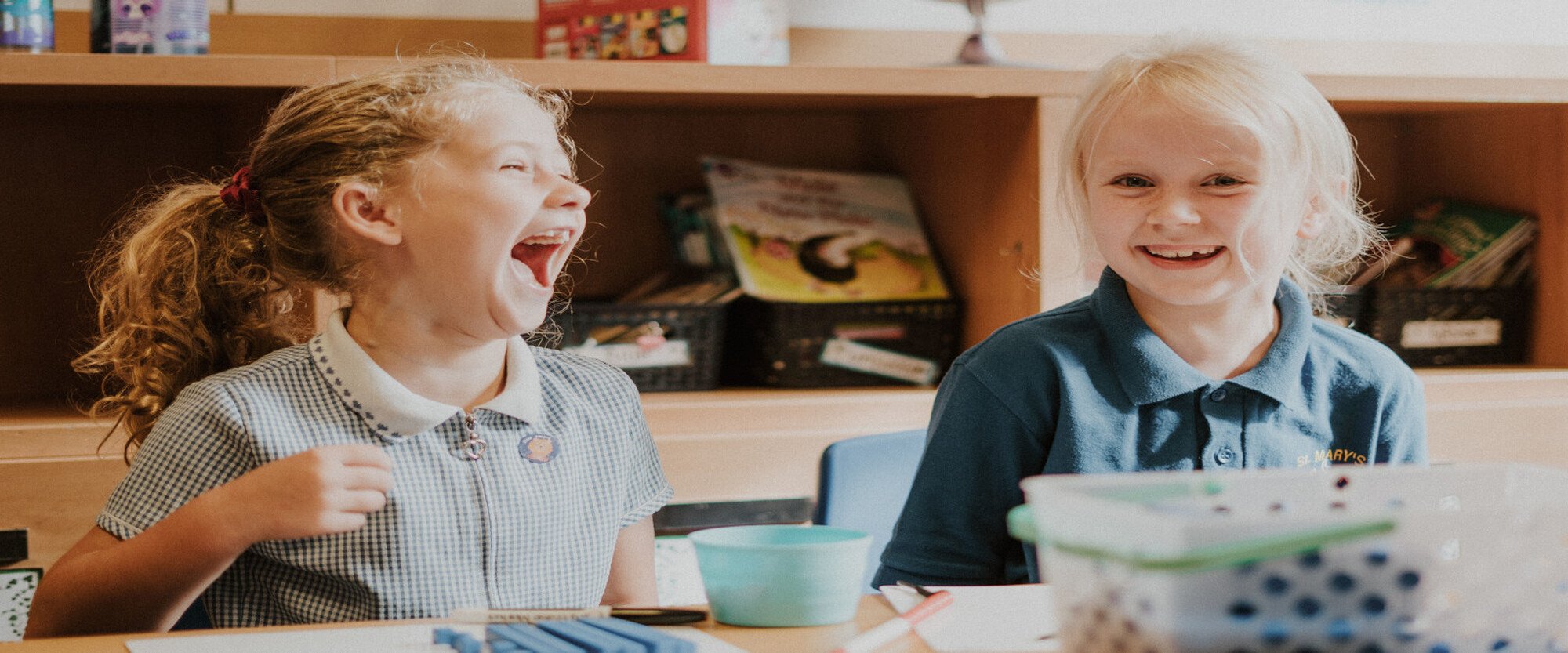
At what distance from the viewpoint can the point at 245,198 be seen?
1.12 m

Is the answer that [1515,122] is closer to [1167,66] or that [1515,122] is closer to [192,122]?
[1167,66]

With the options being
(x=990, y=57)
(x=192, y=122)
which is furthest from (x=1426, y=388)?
(x=192, y=122)

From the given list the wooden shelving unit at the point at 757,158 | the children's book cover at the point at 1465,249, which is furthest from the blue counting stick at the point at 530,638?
the children's book cover at the point at 1465,249

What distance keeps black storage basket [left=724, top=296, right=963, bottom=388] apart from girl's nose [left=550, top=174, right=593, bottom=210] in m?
0.71

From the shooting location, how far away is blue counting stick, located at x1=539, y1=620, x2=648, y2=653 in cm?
70

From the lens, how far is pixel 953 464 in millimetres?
1129

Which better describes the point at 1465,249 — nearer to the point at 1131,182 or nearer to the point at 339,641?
the point at 1131,182

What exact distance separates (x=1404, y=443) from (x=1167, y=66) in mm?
372

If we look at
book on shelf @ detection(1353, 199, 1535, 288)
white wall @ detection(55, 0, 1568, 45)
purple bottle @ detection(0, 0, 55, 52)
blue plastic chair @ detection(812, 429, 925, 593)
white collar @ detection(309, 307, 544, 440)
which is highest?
white wall @ detection(55, 0, 1568, 45)

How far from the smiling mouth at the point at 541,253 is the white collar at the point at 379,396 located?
91mm

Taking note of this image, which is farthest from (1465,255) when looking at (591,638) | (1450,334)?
(591,638)

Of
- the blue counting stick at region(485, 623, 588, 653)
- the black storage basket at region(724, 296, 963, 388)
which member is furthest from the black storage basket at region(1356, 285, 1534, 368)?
the blue counting stick at region(485, 623, 588, 653)

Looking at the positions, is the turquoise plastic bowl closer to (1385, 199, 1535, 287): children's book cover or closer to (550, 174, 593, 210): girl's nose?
(550, 174, 593, 210): girl's nose

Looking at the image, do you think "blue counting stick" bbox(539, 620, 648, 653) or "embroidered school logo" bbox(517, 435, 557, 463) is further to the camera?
"embroidered school logo" bbox(517, 435, 557, 463)
